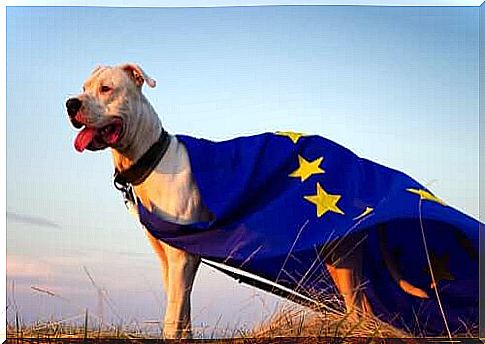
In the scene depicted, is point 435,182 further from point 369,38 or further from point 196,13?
point 196,13

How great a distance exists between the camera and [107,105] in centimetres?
781

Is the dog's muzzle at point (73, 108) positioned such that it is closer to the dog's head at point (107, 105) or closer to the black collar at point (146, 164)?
the dog's head at point (107, 105)

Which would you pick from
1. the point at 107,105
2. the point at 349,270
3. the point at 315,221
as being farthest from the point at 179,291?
the point at 107,105

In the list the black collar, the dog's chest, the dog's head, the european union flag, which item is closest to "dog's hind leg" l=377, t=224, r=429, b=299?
the european union flag

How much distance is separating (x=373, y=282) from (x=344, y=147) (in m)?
0.73

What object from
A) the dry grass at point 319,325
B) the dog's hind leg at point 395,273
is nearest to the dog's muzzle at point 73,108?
the dry grass at point 319,325

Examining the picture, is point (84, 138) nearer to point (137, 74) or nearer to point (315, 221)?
point (137, 74)

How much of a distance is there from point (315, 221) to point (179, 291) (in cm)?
79

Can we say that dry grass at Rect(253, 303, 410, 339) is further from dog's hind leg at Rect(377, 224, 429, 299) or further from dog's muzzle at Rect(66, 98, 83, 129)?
dog's muzzle at Rect(66, 98, 83, 129)

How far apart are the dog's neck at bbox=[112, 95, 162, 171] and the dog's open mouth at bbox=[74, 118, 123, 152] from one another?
44 millimetres

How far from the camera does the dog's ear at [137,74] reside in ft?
25.8

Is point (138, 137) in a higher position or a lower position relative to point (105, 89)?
lower
